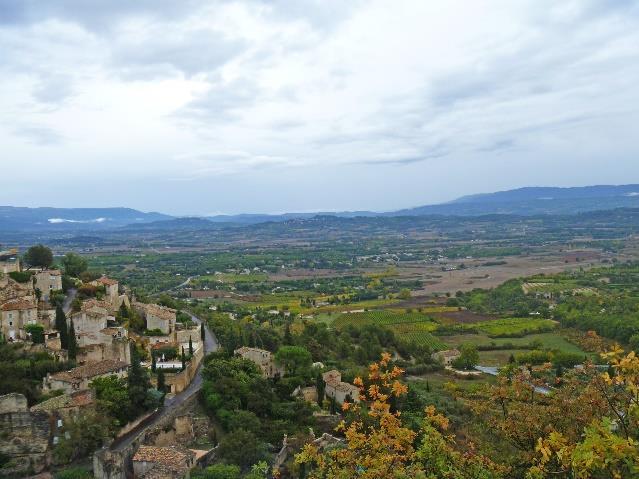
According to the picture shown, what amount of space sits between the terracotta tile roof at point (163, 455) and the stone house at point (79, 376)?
494 centimetres

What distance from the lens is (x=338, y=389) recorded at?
32.3 meters

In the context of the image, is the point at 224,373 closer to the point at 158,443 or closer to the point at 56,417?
the point at 158,443

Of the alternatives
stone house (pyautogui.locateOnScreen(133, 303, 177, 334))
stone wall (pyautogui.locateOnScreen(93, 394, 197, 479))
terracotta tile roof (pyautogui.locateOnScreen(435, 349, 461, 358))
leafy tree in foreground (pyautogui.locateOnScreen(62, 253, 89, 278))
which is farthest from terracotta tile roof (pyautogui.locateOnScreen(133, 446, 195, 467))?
terracotta tile roof (pyautogui.locateOnScreen(435, 349, 461, 358))

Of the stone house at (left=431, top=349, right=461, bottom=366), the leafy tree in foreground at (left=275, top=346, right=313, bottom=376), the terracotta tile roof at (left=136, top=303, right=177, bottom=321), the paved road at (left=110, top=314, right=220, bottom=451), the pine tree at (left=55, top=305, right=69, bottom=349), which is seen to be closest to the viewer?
the paved road at (left=110, top=314, right=220, bottom=451)

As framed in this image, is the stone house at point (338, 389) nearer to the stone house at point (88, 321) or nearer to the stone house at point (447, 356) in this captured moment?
the stone house at point (88, 321)

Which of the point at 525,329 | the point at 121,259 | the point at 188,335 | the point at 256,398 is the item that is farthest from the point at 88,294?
the point at 121,259

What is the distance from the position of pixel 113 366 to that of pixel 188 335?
9220 millimetres

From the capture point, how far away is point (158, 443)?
25.4 metres

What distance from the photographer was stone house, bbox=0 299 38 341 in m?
30.2

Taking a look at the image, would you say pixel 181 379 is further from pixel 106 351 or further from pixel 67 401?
pixel 67 401

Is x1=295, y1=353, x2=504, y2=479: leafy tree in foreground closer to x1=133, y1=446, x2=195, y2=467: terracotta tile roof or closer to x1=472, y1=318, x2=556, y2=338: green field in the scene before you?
x1=133, y1=446, x2=195, y2=467: terracotta tile roof

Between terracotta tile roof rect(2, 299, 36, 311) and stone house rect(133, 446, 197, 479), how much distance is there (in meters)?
12.2

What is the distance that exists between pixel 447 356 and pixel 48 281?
31693 millimetres

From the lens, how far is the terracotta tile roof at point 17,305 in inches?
1199
